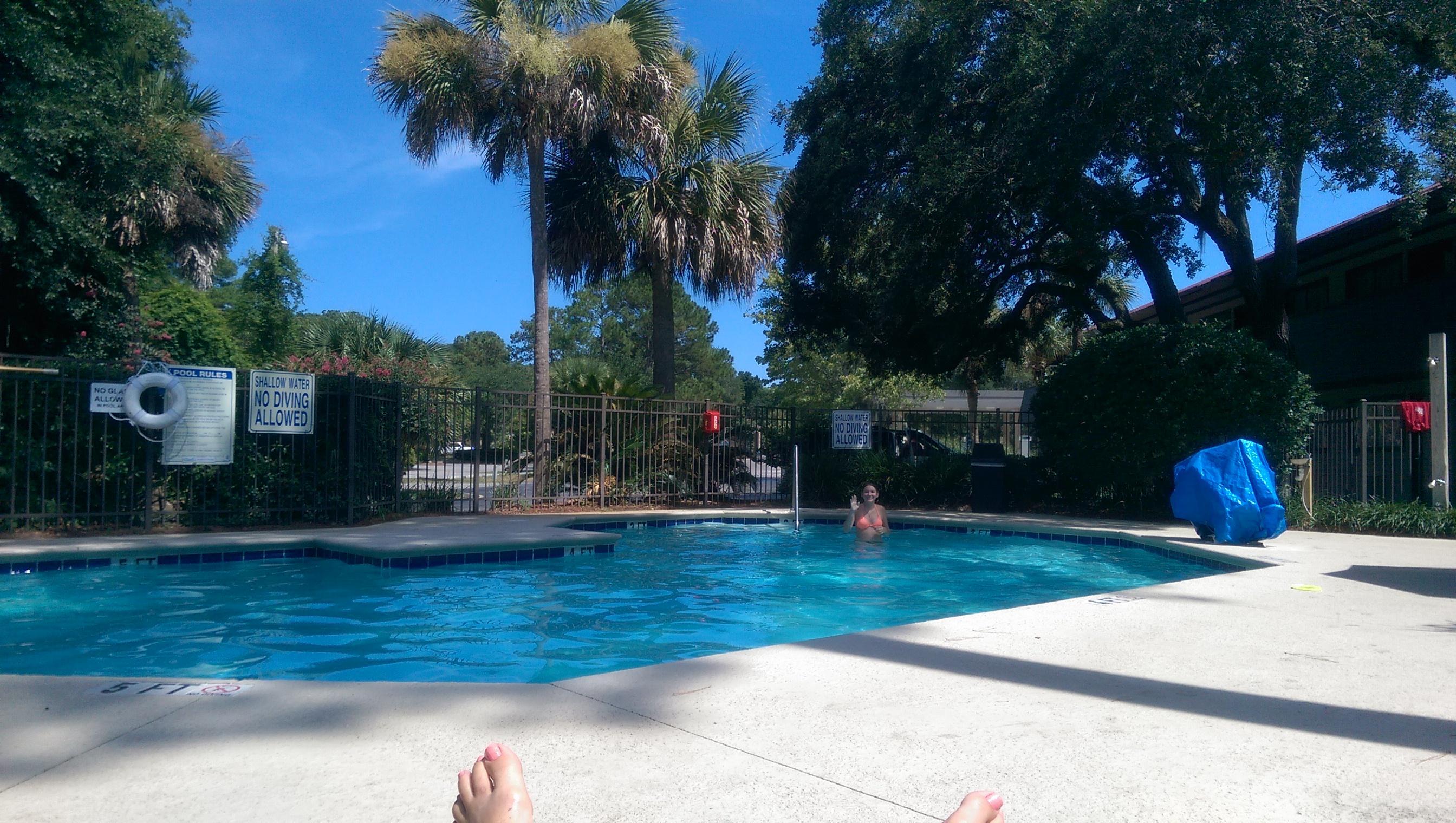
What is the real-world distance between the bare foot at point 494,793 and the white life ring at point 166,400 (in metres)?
9.28

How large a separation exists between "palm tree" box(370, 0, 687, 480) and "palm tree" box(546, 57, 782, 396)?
23.0 inches

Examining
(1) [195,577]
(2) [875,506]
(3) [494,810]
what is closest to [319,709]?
(3) [494,810]

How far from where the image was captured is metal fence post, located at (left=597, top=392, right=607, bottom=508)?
1523cm

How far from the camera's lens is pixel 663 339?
56.7 ft

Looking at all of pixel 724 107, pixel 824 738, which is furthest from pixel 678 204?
pixel 824 738

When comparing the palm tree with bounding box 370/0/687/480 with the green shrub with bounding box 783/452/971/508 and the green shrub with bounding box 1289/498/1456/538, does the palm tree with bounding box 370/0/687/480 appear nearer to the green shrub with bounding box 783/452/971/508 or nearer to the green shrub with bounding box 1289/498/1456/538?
the green shrub with bounding box 783/452/971/508

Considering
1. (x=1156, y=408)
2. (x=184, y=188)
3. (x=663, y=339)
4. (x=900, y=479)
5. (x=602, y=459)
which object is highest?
(x=184, y=188)

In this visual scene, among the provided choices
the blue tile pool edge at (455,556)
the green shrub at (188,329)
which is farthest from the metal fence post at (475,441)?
the green shrub at (188,329)

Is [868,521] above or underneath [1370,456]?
underneath

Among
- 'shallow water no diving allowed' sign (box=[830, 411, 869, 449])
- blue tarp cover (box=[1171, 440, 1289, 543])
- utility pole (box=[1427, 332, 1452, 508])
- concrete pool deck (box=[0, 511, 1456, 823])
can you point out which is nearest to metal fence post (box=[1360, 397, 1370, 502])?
utility pole (box=[1427, 332, 1452, 508])

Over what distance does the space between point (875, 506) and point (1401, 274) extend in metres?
12.9

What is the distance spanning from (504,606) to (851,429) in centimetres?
983

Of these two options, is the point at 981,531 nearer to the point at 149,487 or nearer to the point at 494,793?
the point at 149,487

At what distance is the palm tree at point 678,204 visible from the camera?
1566cm
